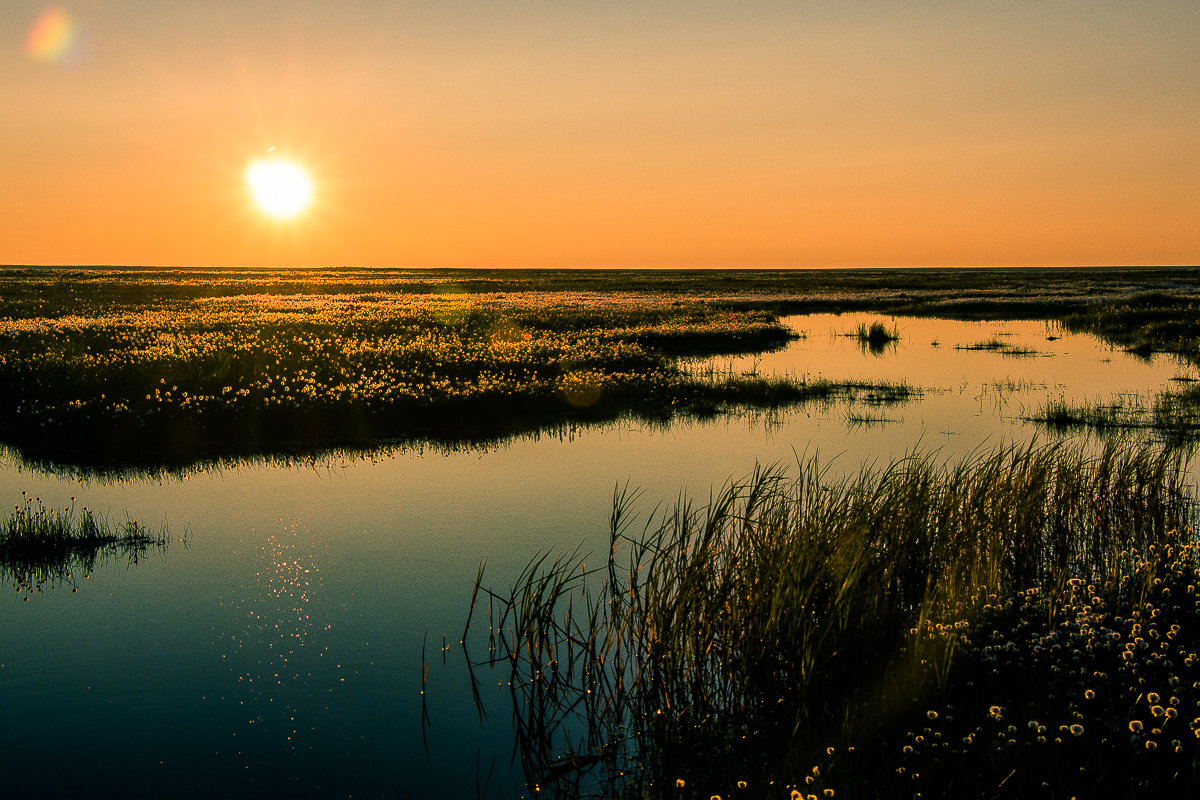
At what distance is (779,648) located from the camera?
6.23m

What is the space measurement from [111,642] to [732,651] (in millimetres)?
5612

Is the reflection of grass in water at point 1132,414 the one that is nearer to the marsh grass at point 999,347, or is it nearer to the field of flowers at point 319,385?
the field of flowers at point 319,385

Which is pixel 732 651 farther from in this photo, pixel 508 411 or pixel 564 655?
pixel 508 411

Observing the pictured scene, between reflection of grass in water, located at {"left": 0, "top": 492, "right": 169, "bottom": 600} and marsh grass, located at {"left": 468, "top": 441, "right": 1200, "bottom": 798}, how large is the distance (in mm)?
4721

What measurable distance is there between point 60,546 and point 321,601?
3844 millimetres

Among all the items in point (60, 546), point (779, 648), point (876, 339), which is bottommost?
point (60, 546)

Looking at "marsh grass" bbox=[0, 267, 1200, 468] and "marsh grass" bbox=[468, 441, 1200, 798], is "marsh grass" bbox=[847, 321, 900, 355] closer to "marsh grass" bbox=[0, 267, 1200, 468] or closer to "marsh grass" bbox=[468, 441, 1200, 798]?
"marsh grass" bbox=[0, 267, 1200, 468]

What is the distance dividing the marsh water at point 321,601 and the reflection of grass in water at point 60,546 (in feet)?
0.77

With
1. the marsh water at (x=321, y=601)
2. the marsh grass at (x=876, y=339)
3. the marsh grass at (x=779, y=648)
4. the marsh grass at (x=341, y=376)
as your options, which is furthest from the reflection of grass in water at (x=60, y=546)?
the marsh grass at (x=876, y=339)

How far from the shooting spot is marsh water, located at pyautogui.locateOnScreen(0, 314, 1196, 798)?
5797 mm

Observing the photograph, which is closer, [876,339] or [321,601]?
[321,601]

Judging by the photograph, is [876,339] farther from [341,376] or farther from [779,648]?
[779,648]

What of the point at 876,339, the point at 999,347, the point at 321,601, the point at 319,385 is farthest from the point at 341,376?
the point at 999,347

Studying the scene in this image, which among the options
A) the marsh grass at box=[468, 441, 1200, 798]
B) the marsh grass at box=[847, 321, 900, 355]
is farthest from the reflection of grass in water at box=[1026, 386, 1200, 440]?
the marsh grass at box=[847, 321, 900, 355]
